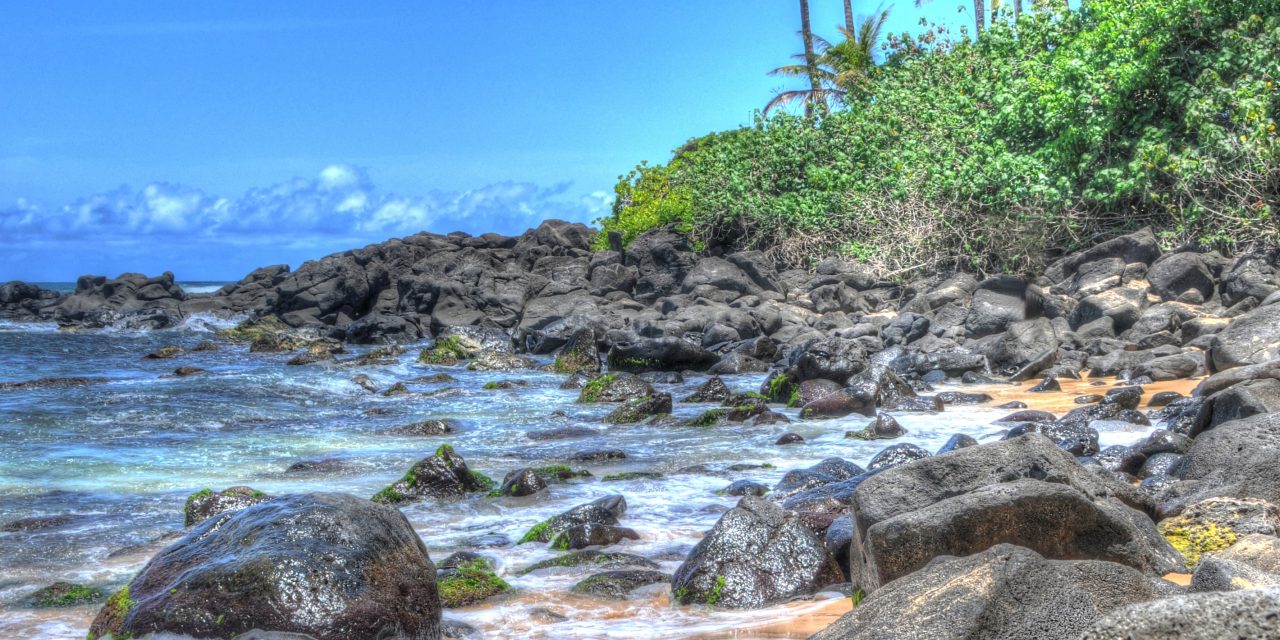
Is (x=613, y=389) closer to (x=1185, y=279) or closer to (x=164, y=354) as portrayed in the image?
(x=1185, y=279)

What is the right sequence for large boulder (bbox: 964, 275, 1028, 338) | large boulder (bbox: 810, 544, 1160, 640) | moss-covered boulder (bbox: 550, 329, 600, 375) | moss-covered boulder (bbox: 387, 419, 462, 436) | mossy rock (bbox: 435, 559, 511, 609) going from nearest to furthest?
1. large boulder (bbox: 810, 544, 1160, 640)
2. mossy rock (bbox: 435, 559, 511, 609)
3. moss-covered boulder (bbox: 387, 419, 462, 436)
4. large boulder (bbox: 964, 275, 1028, 338)
5. moss-covered boulder (bbox: 550, 329, 600, 375)

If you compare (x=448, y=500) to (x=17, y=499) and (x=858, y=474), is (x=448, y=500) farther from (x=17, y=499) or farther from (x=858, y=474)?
(x=17, y=499)

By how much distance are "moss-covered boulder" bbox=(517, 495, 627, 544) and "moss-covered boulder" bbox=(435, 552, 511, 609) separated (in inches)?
31.2

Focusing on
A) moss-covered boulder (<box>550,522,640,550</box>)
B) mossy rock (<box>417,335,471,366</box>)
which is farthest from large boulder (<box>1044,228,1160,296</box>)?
moss-covered boulder (<box>550,522,640,550</box>)

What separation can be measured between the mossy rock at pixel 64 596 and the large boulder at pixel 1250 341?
12045 mm

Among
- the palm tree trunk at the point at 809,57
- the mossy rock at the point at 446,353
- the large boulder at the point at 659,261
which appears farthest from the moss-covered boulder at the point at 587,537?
the palm tree trunk at the point at 809,57

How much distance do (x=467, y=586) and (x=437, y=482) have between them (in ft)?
11.1

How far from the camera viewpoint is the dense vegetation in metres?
18.1

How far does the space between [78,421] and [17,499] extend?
6.29m

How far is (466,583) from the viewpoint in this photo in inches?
253

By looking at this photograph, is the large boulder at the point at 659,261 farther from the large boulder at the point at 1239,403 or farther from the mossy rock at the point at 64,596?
the mossy rock at the point at 64,596

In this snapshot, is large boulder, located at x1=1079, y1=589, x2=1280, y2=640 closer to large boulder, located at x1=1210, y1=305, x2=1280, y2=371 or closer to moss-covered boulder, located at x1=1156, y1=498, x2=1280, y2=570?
moss-covered boulder, located at x1=1156, y1=498, x2=1280, y2=570

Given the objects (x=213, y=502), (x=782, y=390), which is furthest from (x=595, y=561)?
(x=782, y=390)

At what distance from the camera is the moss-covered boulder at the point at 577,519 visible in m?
7.80
